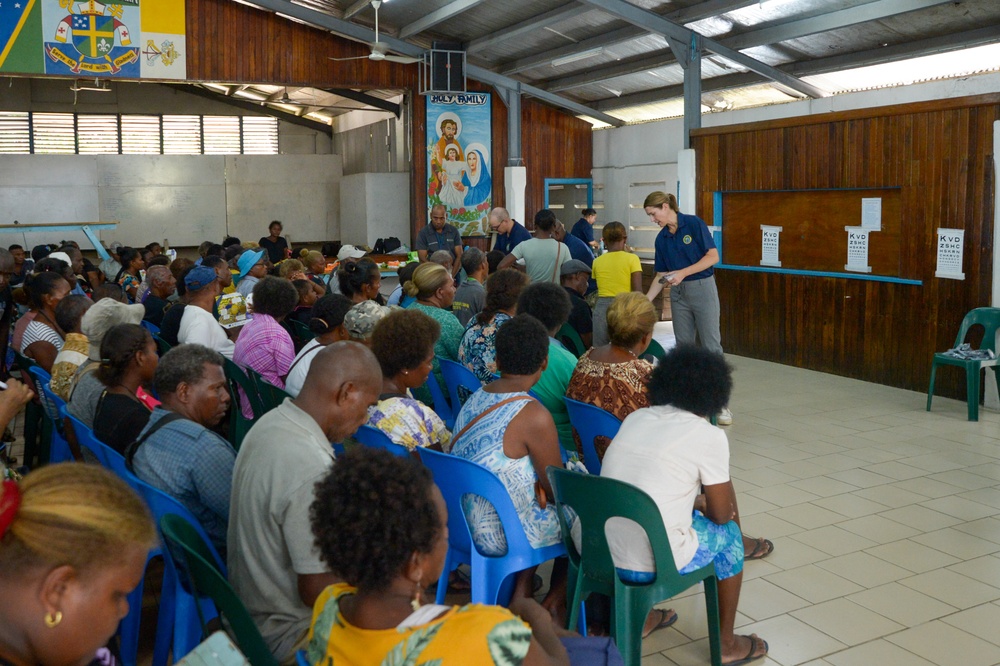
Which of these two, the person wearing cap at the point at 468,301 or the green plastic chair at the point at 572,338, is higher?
the person wearing cap at the point at 468,301

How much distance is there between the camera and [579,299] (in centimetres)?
602

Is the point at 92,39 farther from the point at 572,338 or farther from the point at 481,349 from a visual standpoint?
the point at 481,349

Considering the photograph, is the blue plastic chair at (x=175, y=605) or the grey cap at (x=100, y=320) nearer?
the blue plastic chair at (x=175, y=605)

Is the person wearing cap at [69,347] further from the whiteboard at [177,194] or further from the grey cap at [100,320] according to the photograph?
the whiteboard at [177,194]

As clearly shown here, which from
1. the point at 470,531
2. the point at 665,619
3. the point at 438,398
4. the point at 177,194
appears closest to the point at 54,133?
the point at 177,194

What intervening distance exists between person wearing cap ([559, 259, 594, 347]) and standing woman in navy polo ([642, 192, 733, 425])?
47cm

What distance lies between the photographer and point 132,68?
1092 cm

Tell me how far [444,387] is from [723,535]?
2.01m

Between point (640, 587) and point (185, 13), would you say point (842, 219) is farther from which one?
point (185, 13)

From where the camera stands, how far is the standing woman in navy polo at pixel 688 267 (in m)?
5.80

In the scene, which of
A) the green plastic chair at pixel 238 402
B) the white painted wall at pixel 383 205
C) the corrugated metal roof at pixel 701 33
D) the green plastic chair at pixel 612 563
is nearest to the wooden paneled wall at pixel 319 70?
the white painted wall at pixel 383 205

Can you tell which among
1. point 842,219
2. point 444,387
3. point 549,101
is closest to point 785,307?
point 842,219

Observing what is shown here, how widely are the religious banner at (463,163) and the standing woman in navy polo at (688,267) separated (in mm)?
7288

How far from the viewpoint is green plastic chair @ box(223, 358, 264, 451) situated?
13.4 ft
